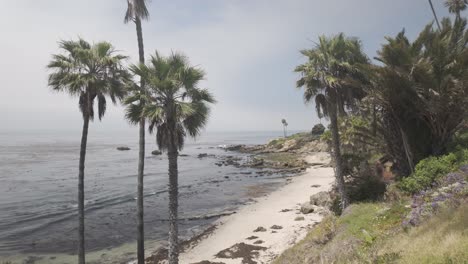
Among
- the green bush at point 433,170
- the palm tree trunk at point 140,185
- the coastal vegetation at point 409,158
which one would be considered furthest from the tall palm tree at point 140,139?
the green bush at point 433,170

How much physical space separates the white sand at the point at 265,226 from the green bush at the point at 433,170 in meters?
8.14

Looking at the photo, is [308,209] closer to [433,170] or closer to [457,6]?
[433,170]

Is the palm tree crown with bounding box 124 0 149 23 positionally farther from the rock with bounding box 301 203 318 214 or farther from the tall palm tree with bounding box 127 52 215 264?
the rock with bounding box 301 203 318 214

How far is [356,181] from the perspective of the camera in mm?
22562

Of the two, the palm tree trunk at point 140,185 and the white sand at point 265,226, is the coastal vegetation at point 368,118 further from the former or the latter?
the white sand at point 265,226

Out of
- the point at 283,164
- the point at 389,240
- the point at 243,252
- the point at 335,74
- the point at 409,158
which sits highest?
the point at 335,74

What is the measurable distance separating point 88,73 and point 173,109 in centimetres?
515

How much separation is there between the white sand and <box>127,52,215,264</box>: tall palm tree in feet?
22.6

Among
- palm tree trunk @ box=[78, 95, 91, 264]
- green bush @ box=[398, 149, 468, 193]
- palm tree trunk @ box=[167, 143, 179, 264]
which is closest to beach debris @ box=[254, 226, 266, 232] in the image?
palm tree trunk @ box=[167, 143, 179, 264]

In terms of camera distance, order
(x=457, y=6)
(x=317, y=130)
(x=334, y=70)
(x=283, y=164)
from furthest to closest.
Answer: (x=317, y=130), (x=283, y=164), (x=457, y=6), (x=334, y=70)

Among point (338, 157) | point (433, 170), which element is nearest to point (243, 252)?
point (338, 157)

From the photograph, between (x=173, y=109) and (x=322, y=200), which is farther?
(x=322, y=200)

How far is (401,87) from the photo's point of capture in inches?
680

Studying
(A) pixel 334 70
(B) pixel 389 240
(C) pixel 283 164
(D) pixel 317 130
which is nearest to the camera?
(B) pixel 389 240
